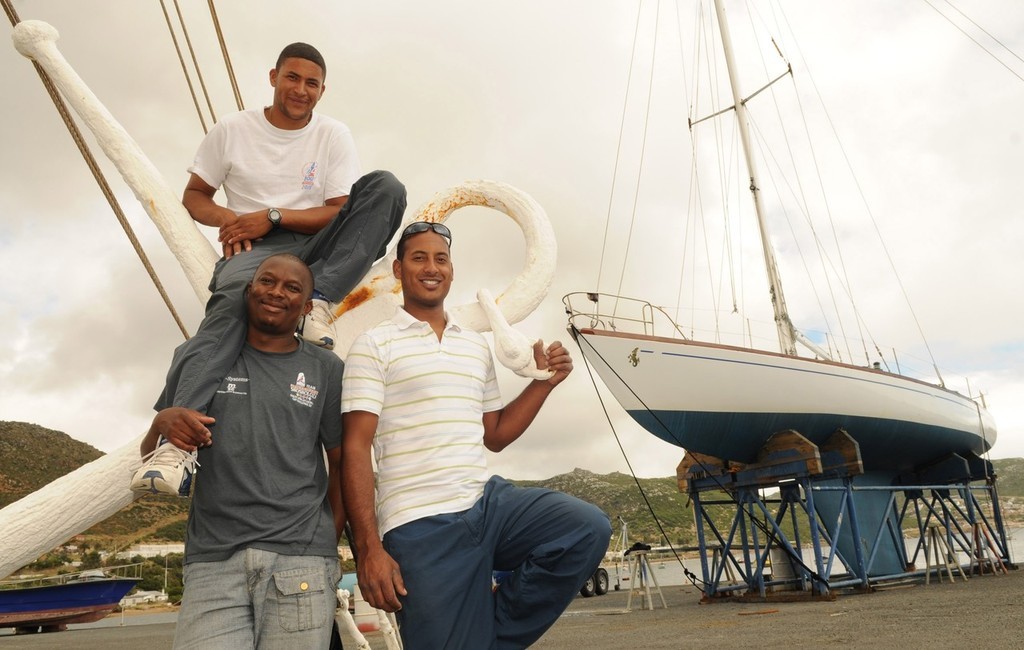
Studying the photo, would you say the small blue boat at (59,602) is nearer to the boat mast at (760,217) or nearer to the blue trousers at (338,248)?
the boat mast at (760,217)

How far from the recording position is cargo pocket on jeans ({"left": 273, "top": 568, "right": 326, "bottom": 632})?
2066 millimetres

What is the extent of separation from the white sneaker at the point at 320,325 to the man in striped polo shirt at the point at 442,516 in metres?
0.31

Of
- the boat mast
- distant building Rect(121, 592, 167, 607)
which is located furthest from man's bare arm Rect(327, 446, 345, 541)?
distant building Rect(121, 592, 167, 607)

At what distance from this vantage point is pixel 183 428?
201cm

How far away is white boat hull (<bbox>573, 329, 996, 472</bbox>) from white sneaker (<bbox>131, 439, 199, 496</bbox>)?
10.8m

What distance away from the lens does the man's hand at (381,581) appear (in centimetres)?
210

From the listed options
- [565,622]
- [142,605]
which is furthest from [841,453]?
[142,605]

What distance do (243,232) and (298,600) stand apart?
1.39 m

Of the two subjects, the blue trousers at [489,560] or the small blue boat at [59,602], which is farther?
the small blue boat at [59,602]

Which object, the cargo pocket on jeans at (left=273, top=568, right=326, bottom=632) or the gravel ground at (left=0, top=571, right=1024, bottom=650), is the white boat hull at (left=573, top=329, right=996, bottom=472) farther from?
the cargo pocket on jeans at (left=273, top=568, right=326, bottom=632)

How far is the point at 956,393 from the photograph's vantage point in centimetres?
1919

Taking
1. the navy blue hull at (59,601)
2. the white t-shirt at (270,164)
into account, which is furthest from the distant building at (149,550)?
the white t-shirt at (270,164)

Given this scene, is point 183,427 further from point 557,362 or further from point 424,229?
point 557,362

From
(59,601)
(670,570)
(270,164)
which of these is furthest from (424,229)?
(670,570)
